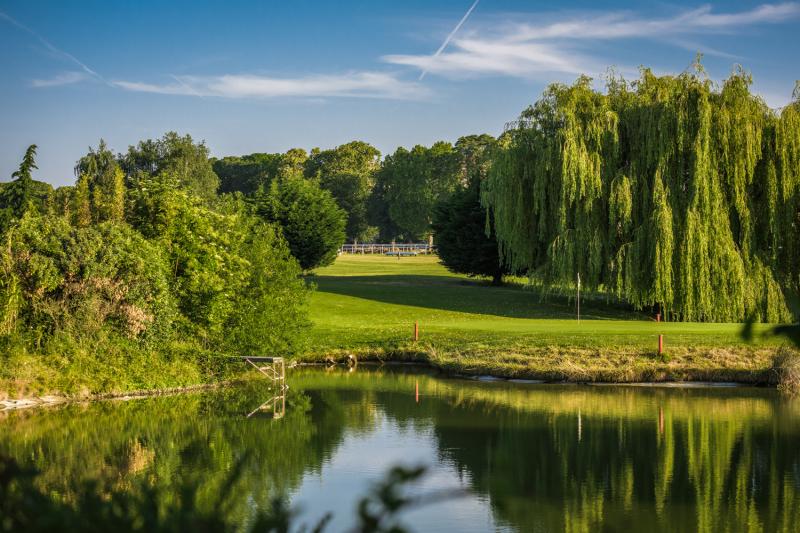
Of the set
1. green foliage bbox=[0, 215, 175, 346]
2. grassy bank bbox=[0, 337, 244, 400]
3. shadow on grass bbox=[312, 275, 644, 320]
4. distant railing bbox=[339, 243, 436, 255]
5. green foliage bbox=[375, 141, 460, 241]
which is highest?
green foliage bbox=[375, 141, 460, 241]

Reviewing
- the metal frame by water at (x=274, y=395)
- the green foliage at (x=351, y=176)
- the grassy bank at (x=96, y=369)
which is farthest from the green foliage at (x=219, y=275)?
the green foliage at (x=351, y=176)

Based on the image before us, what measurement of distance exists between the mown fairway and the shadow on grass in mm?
47

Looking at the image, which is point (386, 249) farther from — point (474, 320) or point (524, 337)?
point (524, 337)

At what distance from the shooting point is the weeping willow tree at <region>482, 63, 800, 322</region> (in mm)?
38875

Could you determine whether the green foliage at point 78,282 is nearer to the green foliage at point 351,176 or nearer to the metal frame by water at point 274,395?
the metal frame by water at point 274,395

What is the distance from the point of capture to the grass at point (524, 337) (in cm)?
3288

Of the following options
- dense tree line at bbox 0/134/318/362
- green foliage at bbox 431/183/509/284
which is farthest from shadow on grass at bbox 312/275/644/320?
dense tree line at bbox 0/134/318/362

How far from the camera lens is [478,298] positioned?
5338cm

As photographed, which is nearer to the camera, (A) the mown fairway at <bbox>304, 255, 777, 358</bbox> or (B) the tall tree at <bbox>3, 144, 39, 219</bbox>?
(A) the mown fairway at <bbox>304, 255, 777, 358</bbox>

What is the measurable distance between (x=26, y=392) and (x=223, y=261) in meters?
8.33

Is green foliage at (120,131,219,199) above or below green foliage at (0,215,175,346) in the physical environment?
above

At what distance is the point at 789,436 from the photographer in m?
23.7

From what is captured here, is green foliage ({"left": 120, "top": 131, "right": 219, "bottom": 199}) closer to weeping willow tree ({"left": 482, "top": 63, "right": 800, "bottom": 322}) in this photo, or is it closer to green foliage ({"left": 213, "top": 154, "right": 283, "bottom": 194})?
green foliage ({"left": 213, "top": 154, "right": 283, "bottom": 194})

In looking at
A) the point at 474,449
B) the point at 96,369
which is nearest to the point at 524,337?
the point at 474,449
